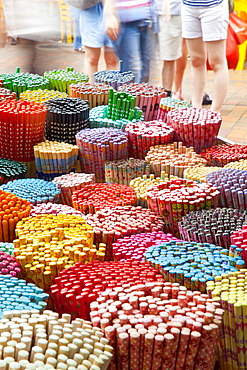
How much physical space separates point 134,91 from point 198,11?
1.53m

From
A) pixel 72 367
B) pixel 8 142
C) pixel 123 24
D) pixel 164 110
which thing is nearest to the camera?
pixel 72 367

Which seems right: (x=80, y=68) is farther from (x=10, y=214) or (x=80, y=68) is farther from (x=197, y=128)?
(x=10, y=214)

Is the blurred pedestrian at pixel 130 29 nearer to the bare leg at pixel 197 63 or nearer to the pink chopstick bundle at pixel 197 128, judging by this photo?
the bare leg at pixel 197 63

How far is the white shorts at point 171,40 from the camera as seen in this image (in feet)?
18.1

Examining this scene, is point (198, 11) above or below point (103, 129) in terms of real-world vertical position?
above

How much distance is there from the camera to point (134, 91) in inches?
126

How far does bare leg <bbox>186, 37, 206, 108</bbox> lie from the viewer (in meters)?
4.61

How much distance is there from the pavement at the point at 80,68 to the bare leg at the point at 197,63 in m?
0.40

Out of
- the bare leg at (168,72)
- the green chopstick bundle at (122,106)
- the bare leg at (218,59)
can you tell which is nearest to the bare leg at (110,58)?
the bare leg at (168,72)

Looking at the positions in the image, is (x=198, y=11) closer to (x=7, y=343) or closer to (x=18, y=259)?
(x=18, y=259)

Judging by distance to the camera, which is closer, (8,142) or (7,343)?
(7,343)

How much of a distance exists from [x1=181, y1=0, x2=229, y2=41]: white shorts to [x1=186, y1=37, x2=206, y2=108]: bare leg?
0.12 metres

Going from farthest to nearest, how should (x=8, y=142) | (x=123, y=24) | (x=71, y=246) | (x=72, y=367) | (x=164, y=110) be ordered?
(x=123, y=24)
(x=164, y=110)
(x=8, y=142)
(x=71, y=246)
(x=72, y=367)

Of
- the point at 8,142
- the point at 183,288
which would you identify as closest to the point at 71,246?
the point at 183,288
